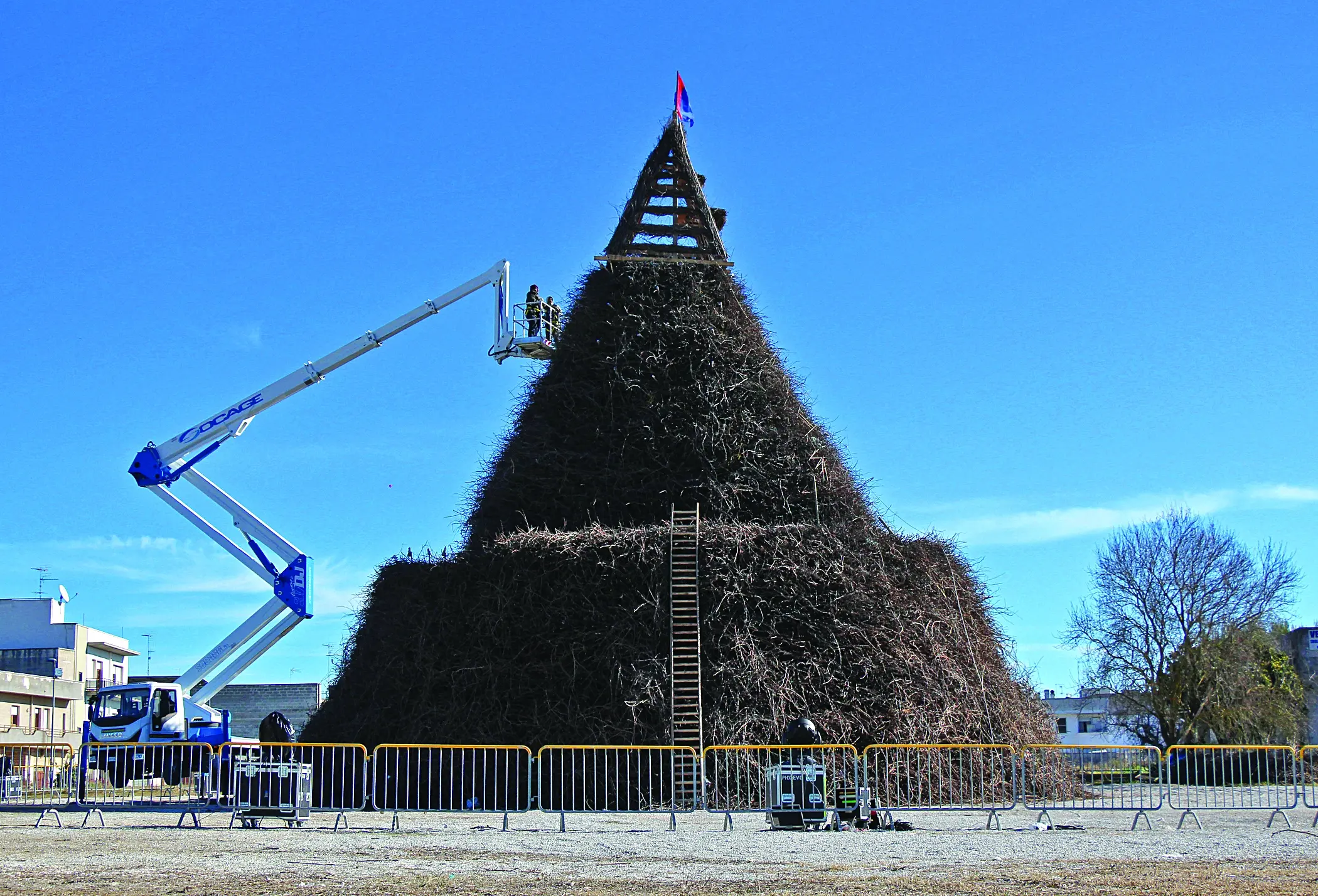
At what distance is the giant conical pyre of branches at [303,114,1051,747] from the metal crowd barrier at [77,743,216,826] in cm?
280

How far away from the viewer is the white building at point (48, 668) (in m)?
52.1

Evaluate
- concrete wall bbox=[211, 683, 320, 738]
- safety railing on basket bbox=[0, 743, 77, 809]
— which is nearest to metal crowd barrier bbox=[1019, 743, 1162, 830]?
safety railing on basket bbox=[0, 743, 77, 809]

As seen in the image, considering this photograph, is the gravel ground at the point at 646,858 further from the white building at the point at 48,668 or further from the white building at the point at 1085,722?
the white building at the point at 48,668

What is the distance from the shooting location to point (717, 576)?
2031 centimetres

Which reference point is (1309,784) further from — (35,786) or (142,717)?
(35,786)

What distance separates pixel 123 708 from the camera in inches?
922

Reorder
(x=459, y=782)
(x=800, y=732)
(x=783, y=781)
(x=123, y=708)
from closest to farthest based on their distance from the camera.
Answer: (x=783, y=781) → (x=800, y=732) → (x=459, y=782) → (x=123, y=708)

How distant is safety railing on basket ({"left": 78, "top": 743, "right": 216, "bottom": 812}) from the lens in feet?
61.1

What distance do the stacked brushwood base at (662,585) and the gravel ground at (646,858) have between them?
279 centimetres

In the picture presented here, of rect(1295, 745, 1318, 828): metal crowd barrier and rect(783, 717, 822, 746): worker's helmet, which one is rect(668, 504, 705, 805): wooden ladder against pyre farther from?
rect(1295, 745, 1318, 828): metal crowd barrier

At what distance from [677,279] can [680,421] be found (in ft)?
10.6

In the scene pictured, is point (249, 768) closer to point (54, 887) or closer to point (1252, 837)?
point (54, 887)

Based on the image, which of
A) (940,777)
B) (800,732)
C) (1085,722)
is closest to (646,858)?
(800,732)

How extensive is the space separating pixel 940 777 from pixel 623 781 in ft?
15.1
